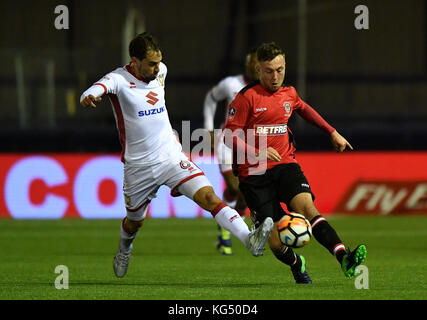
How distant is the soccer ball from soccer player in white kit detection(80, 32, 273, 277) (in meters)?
0.68

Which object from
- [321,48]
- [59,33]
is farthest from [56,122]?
[321,48]

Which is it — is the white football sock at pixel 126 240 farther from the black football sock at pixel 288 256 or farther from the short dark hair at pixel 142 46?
the short dark hair at pixel 142 46

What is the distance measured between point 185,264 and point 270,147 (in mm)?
2702

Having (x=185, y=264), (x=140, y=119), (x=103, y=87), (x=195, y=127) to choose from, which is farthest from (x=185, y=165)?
(x=195, y=127)

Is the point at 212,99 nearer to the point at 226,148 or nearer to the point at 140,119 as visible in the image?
the point at 226,148

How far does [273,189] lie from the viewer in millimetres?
8055

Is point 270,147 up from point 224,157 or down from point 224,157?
up

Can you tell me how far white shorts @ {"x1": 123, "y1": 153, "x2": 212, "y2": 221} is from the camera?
8120 millimetres

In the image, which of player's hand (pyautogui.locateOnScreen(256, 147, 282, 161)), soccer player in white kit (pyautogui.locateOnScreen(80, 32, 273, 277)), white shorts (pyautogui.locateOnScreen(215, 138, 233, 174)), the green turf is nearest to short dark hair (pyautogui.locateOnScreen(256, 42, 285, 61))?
player's hand (pyautogui.locateOnScreen(256, 147, 282, 161))

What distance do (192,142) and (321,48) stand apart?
279 inches

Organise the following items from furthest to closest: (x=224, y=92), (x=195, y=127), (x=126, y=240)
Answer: (x=195, y=127) < (x=224, y=92) < (x=126, y=240)

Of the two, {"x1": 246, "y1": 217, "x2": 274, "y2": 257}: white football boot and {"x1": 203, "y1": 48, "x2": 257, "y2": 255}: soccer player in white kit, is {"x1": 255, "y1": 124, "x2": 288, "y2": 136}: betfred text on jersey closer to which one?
{"x1": 246, "y1": 217, "x2": 274, "y2": 257}: white football boot

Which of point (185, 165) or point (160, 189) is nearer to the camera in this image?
point (185, 165)

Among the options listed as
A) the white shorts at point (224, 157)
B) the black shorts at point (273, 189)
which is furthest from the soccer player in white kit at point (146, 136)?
the white shorts at point (224, 157)
